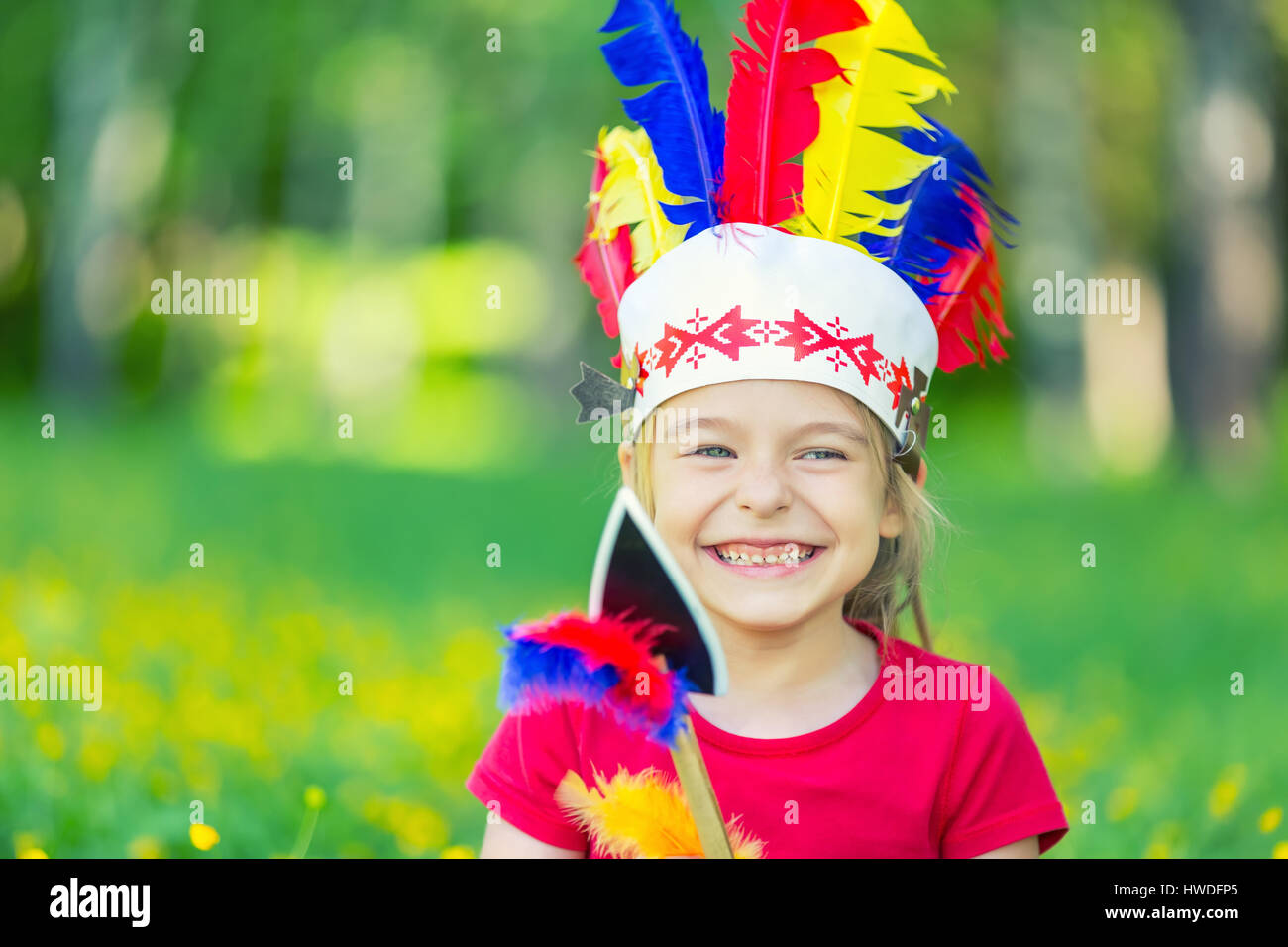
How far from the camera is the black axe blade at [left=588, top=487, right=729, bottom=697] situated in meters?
1.93

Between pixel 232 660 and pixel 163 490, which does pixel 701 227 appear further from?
pixel 163 490

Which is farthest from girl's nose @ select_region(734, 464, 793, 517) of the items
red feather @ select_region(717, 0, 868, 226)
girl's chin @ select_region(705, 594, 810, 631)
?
red feather @ select_region(717, 0, 868, 226)

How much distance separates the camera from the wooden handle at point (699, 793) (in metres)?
1.96

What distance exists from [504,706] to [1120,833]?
202 centimetres

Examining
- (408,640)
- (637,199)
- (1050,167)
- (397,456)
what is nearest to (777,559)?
(637,199)

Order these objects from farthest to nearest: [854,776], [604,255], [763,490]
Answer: [604,255], [854,776], [763,490]

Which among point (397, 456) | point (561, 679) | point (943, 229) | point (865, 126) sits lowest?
point (561, 679)

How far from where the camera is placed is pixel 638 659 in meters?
1.97

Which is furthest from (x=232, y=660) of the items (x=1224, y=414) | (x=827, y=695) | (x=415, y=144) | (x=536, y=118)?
(x=415, y=144)

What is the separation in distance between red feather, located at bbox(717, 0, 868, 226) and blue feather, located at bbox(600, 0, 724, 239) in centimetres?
3

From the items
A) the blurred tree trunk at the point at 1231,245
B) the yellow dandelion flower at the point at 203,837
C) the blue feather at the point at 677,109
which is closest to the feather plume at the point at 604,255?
the blue feather at the point at 677,109

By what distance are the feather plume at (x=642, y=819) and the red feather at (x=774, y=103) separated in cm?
104

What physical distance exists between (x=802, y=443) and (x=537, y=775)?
787 mm

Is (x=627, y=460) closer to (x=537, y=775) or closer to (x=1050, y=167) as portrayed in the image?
(x=537, y=775)
